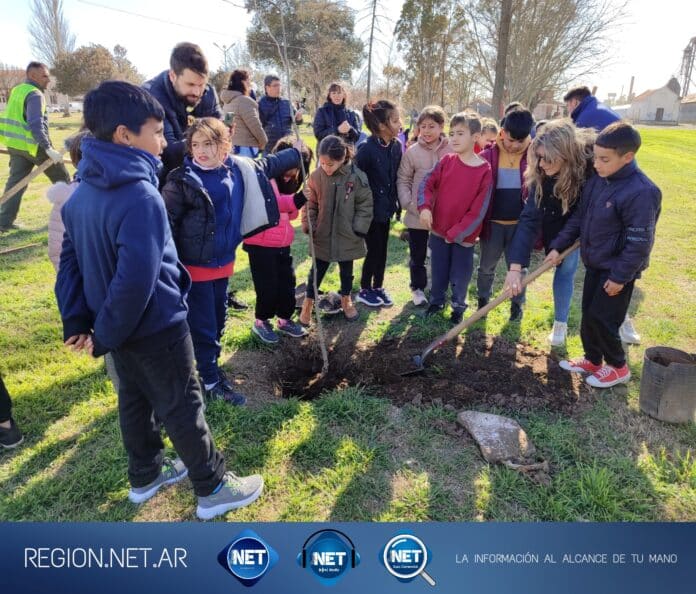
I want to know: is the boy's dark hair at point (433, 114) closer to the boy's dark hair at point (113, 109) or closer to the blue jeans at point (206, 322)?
the blue jeans at point (206, 322)

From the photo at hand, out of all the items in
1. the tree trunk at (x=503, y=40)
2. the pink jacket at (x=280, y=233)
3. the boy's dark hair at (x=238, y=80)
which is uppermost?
the tree trunk at (x=503, y=40)

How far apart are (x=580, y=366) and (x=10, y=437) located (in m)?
3.86

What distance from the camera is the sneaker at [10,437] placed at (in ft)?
8.98

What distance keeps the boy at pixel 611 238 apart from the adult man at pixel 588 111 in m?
2.23

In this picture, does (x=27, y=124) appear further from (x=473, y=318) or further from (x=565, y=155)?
(x=565, y=155)

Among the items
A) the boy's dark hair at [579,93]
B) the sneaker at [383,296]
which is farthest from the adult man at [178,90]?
the boy's dark hair at [579,93]

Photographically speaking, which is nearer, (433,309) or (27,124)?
(433,309)

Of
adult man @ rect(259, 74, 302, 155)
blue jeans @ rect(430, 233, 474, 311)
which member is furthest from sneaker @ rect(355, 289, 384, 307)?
adult man @ rect(259, 74, 302, 155)

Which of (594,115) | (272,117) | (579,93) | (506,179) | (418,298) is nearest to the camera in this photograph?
(506,179)

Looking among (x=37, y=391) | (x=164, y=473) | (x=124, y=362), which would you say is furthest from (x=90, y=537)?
(x=37, y=391)

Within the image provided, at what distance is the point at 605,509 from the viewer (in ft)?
7.80

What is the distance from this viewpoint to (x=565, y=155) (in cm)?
338

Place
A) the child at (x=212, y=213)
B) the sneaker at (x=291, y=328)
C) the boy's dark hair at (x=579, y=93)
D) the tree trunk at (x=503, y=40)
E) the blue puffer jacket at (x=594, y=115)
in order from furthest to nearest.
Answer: the tree trunk at (x=503, y=40) < the boy's dark hair at (x=579, y=93) < the blue puffer jacket at (x=594, y=115) < the sneaker at (x=291, y=328) < the child at (x=212, y=213)

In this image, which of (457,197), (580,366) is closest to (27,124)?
(457,197)
